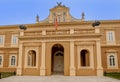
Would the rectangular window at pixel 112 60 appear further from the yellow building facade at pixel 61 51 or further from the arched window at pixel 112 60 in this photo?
the yellow building facade at pixel 61 51

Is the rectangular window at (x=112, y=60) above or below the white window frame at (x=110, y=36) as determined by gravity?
below

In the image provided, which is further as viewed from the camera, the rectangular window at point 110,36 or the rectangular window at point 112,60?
the rectangular window at point 110,36

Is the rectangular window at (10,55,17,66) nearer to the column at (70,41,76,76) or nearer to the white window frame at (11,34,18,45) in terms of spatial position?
the white window frame at (11,34,18,45)

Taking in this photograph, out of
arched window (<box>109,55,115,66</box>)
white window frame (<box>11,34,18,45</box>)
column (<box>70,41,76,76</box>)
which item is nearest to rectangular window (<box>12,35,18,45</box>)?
white window frame (<box>11,34,18,45</box>)

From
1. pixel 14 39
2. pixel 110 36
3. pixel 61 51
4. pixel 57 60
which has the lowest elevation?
pixel 57 60

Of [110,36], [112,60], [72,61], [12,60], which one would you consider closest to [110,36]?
[110,36]

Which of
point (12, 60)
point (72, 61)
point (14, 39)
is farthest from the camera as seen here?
point (14, 39)

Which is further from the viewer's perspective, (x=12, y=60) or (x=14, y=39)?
(x=14, y=39)

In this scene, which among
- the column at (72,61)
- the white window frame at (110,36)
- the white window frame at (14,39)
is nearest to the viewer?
the column at (72,61)

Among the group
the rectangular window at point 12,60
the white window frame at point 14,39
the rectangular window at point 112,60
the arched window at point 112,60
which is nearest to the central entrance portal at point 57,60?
the rectangular window at point 112,60

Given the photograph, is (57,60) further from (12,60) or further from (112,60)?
(12,60)

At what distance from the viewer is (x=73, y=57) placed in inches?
606

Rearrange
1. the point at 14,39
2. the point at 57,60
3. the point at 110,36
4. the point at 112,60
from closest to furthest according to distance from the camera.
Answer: the point at 57,60 → the point at 112,60 → the point at 110,36 → the point at 14,39

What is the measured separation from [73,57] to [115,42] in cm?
968
